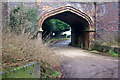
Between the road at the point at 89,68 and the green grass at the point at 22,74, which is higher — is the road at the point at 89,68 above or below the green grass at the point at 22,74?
below

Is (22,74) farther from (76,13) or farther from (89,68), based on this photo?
(76,13)

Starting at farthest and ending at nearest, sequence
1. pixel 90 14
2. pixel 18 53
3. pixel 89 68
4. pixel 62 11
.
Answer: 1. pixel 90 14
2. pixel 62 11
3. pixel 89 68
4. pixel 18 53

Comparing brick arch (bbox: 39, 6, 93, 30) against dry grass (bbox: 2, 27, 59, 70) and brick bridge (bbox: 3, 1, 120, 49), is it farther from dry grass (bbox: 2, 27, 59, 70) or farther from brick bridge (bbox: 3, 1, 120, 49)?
dry grass (bbox: 2, 27, 59, 70)

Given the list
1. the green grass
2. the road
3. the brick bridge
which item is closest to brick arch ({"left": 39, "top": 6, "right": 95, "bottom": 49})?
the brick bridge

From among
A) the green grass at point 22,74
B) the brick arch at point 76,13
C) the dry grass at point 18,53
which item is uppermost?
the brick arch at point 76,13

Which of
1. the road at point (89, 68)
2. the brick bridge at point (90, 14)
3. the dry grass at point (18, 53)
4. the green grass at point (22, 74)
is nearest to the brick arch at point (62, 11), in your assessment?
the brick bridge at point (90, 14)

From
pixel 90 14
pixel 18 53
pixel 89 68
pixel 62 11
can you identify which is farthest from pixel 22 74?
pixel 90 14

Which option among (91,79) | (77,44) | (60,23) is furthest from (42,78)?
(60,23)

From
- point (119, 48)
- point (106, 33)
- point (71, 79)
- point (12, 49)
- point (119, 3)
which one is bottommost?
point (71, 79)

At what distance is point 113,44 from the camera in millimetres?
7348

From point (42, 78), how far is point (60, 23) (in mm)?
16318

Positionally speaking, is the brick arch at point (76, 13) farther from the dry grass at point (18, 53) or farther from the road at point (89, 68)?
the dry grass at point (18, 53)

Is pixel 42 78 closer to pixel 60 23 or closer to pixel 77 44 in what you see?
pixel 77 44

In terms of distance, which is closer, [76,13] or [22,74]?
[22,74]
